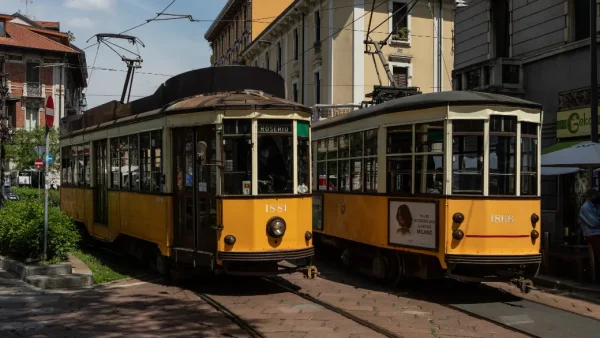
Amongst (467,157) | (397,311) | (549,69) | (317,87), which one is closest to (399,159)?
(467,157)

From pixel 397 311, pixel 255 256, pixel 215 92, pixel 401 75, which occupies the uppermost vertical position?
pixel 401 75

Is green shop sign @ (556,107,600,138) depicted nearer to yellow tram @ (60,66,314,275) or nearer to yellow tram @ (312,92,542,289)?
yellow tram @ (312,92,542,289)

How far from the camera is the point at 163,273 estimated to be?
1016 centimetres

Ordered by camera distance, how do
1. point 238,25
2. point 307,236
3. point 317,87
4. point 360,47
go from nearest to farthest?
point 307,236, point 360,47, point 317,87, point 238,25

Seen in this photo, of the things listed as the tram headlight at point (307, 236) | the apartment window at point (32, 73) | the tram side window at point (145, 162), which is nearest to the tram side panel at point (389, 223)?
the tram headlight at point (307, 236)

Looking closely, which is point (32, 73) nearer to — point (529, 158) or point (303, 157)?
point (303, 157)

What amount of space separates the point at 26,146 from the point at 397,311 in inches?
1539

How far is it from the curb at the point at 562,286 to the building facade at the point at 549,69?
141 inches

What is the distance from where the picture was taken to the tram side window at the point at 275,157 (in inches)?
358

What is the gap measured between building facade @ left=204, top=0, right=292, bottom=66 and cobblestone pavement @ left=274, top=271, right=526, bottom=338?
36.5 metres

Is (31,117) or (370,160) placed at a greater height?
(31,117)

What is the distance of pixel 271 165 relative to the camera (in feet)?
30.1

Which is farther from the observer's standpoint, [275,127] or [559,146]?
[559,146]

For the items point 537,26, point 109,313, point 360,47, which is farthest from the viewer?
point 360,47
